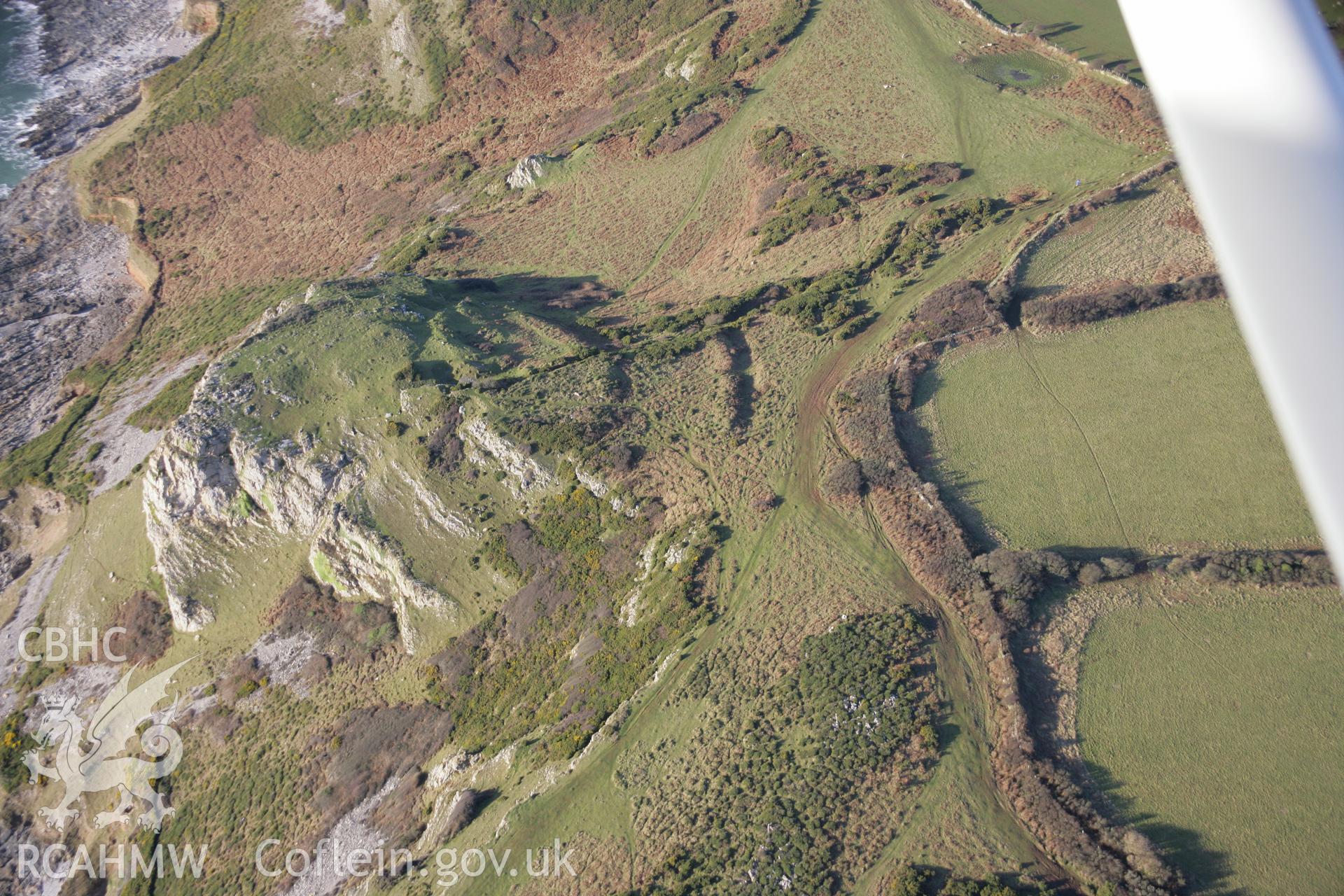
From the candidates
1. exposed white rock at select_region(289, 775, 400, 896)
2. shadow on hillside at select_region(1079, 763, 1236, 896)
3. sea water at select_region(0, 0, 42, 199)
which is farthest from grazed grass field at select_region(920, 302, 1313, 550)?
sea water at select_region(0, 0, 42, 199)

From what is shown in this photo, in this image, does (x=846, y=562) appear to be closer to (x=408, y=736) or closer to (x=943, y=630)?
(x=943, y=630)

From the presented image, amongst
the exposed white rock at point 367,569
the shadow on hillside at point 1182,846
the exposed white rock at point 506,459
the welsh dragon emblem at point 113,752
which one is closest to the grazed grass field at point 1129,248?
the shadow on hillside at point 1182,846

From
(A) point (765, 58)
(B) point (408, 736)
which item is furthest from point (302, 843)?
(A) point (765, 58)

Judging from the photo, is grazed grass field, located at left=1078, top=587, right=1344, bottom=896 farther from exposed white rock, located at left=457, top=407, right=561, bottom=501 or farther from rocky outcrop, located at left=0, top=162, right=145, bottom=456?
rocky outcrop, located at left=0, top=162, right=145, bottom=456

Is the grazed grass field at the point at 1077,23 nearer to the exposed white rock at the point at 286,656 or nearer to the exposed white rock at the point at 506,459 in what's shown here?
the exposed white rock at the point at 506,459

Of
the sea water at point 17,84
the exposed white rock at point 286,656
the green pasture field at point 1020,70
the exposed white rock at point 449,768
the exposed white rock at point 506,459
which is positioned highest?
the sea water at point 17,84

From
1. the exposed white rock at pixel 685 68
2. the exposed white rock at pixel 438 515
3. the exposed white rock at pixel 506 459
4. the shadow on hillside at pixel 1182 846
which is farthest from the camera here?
the exposed white rock at pixel 685 68
